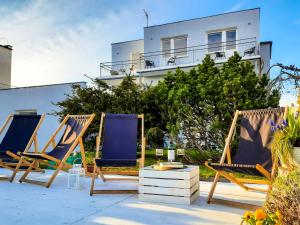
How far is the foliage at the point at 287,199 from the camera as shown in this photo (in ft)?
5.95

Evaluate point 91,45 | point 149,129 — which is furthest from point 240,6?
point 149,129

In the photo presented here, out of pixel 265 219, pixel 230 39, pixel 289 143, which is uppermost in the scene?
pixel 230 39

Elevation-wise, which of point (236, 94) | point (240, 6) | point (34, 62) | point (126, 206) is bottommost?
point (126, 206)

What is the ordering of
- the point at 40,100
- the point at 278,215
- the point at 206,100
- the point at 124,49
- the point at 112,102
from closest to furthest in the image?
the point at 278,215
the point at 206,100
the point at 112,102
the point at 40,100
the point at 124,49

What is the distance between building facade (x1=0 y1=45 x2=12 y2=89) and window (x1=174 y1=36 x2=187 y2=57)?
9.61 metres

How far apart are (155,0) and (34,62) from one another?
5.18 meters

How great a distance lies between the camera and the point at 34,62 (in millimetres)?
11680

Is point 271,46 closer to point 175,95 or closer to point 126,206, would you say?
point 175,95

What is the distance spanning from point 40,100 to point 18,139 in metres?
7.08

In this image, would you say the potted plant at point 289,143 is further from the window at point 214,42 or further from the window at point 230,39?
the window at point 214,42

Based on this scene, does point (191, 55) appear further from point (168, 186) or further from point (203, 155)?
point (168, 186)

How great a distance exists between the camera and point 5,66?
1733 cm

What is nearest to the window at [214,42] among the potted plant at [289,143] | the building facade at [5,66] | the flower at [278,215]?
the building facade at [5,66]

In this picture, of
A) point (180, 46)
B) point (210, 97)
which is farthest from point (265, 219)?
point (180, 46)
